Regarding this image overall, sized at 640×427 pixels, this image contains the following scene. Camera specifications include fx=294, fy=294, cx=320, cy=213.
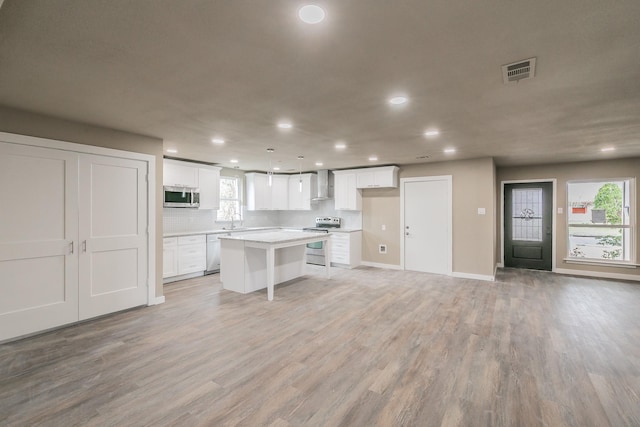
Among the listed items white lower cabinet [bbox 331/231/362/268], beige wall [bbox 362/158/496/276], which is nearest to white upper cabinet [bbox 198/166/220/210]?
white lower cabinet [bbox 331/231/362/268]

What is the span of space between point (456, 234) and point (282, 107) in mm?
4787

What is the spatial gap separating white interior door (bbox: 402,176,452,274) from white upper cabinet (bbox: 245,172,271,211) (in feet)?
12.0

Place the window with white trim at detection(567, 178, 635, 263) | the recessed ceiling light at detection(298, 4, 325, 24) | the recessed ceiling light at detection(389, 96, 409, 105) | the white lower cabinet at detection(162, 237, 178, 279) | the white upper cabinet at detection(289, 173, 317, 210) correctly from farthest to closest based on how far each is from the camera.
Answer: the white upper cabinet at detection(289, 173, 317, 210) → the window with white trim at detection(567, 178, 635, 263) → the white lower cabinet at detection(162, 237, 178, 279) → the recessed ceiling light at detection(389, 96, 409, 105) → the recessed ceiling light at detection(298, 4, 325, 24)

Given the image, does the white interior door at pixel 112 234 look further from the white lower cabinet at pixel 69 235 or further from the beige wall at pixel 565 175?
the beige wall at pixel 565 175

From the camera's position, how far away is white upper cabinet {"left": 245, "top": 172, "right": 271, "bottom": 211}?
25.8 ft

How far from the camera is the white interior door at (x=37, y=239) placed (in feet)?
10.1

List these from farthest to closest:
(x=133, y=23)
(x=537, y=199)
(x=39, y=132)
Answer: (x=537, y=199) < (x=39, y=132) < (x=133, y=23)

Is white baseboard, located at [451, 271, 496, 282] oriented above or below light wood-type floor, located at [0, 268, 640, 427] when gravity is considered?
above

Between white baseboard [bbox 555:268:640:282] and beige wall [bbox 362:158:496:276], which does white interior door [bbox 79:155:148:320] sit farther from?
white baseboard [bbox 555:268:640:282]

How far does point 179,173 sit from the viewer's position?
6.07m

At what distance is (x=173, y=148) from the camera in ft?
16.8

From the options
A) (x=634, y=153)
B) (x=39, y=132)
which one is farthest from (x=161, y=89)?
(x=634, y=153)

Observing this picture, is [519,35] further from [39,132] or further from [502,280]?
[502,280]

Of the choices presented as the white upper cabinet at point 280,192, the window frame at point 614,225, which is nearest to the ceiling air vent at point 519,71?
the window frame at point 614,225
